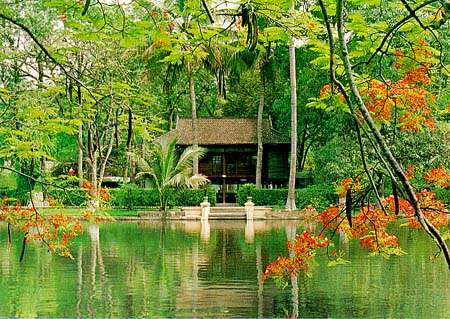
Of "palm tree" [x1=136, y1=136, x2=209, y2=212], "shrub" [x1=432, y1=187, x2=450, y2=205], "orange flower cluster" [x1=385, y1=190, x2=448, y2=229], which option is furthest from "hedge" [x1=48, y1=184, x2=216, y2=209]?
"orange flower cluster" [x1=385, y1=190, x2=448, y2=229]

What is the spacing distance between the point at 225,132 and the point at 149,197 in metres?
6.66

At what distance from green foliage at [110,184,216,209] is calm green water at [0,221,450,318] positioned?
12.0m

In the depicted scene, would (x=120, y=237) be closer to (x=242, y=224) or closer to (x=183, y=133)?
(x=242, y=224)

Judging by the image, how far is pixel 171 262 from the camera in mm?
13523

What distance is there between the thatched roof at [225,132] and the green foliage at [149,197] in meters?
4.92

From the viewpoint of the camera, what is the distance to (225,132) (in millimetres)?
34906

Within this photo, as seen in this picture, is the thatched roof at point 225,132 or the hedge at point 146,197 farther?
the thatched roof at point 225,132

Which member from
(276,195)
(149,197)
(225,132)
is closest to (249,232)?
(149,197)

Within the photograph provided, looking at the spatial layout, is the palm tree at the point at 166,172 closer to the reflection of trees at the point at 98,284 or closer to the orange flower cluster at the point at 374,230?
the reflection of trees at the point at 98,284

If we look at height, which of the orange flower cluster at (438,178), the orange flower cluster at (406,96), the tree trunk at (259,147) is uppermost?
the tree trunk at (259,147)

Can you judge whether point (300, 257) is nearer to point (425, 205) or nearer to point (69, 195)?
point (425, 205)

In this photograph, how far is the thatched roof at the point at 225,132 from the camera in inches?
1359

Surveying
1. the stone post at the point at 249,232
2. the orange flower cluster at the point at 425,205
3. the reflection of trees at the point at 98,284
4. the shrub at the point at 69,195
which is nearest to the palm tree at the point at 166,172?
the stone post at the point at 249,232

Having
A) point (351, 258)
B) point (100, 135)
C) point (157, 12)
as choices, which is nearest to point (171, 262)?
point (351, 258)
